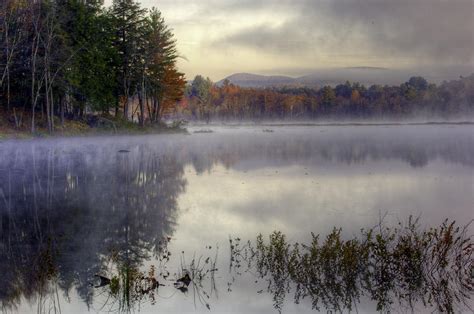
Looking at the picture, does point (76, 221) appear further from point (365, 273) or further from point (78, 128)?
point (78, 128)

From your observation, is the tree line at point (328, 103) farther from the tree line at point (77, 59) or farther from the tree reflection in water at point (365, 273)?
the tree reflection in water at point (365, 273)

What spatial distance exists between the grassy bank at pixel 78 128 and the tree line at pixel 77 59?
433 millimetres

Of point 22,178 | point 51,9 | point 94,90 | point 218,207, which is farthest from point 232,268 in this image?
point 94,90

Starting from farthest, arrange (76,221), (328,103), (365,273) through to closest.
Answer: (328,103), (76,221), (365,273)

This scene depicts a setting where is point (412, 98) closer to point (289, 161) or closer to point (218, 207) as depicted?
point (289, 161)

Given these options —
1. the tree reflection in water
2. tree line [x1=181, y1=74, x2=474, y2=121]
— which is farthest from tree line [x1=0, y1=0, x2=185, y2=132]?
tree line [x1=181, y1=74, x2=474, y2=121]

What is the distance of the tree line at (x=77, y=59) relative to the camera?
4669 cm

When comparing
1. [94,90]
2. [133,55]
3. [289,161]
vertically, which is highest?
[133,55]

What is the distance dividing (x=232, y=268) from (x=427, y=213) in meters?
8.00

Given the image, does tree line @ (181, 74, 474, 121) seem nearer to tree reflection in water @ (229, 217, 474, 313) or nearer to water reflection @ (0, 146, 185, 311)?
water reflection @ (0, 146, 185, 311)

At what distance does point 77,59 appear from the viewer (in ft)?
177

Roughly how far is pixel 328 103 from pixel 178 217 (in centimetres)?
16181

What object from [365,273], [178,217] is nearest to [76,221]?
[178,217]

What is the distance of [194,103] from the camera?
166m
